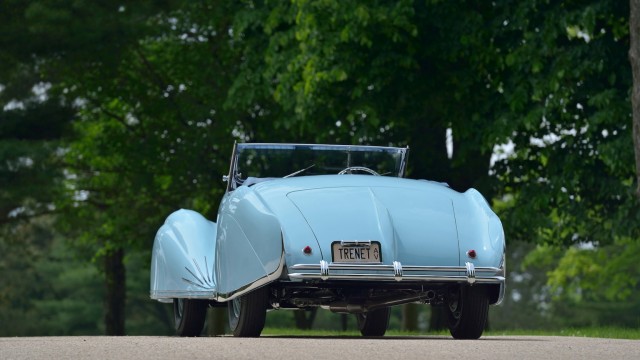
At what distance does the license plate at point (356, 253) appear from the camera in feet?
30.2

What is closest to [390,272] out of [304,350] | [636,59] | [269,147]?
[304,350]

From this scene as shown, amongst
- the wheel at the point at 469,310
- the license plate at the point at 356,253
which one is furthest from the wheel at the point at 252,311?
the wheel at the point at 469,310

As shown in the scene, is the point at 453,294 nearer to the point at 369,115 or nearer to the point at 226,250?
the point at 226,250

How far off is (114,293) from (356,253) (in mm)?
23868

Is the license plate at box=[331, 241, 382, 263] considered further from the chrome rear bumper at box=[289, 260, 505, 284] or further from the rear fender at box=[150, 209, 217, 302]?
the rear fender at box=[150, 209, 217, 302]

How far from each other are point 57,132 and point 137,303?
110 ft

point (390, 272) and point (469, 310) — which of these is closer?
point (390, 272)

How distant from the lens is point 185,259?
37.3 feet

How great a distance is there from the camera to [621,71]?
1992 centimetres

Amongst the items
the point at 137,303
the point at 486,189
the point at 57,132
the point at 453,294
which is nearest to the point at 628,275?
the point at 486,189

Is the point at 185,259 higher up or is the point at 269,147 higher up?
the point at 269,147

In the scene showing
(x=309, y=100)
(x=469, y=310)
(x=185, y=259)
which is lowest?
(x=469, y=310)

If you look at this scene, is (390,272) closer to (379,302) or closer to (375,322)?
(379,302)

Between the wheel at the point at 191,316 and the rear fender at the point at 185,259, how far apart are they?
0.19 metres
